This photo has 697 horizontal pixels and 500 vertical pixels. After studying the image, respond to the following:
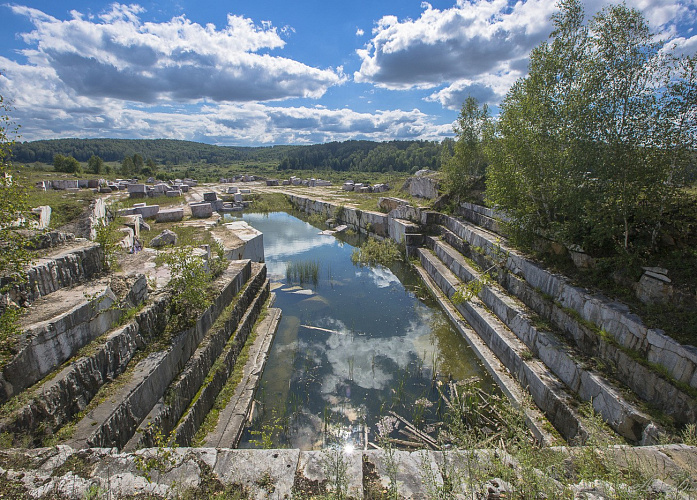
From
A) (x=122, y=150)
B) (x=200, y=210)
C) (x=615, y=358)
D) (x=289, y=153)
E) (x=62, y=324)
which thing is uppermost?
(x=289, y=153)

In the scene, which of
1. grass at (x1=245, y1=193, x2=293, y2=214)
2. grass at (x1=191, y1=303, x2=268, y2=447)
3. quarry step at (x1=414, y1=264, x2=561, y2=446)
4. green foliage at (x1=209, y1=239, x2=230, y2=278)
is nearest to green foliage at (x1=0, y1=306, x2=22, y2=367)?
grass at (x1=191, y1=303, x2=268, y2=447)

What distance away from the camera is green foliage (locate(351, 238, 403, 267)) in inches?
696

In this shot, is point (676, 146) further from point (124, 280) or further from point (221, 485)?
point (124, 280)

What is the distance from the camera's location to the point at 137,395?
5242mm

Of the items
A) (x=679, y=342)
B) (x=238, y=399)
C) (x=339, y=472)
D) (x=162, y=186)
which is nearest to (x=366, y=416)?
(x=238, y=399)

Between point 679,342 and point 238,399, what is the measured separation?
7.76 m

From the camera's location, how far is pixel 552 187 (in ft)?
32.3

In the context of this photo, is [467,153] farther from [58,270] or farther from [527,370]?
[58,270]

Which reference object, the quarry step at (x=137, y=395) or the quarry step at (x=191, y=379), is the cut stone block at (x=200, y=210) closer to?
the quarry step at (x=191, y=379)

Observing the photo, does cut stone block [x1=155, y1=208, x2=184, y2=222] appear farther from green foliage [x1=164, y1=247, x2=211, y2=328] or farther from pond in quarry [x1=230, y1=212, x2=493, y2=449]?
green foliage [x1=164, y1=247, x2=211, y2=328]

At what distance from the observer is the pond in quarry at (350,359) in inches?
276

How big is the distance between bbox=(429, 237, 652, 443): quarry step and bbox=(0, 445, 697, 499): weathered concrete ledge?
1036mm

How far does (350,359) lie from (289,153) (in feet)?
450

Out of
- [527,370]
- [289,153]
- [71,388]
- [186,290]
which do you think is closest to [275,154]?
[289,153]
